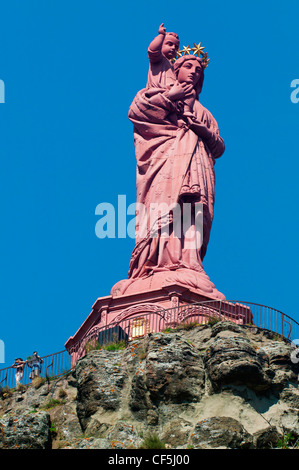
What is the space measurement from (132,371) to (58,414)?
2260mm

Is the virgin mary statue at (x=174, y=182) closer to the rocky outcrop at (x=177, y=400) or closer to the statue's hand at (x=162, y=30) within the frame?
the statue's hand at (x=162, y=30)

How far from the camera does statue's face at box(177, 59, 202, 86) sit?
45.1 meters

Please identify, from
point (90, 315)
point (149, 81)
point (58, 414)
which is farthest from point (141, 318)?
point (149, 81)

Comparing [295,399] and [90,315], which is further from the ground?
[90,315]

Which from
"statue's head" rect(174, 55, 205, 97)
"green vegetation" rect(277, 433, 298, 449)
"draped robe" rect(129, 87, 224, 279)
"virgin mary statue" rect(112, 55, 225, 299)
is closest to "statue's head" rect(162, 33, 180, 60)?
"statue's head" rect(174, 55, 205, 97)

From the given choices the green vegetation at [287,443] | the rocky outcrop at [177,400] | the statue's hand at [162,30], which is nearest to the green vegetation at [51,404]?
the rocky outcrop at [177,400]

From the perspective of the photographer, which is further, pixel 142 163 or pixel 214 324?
pixel 142 163

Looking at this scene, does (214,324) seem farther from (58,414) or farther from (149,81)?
(149,81)

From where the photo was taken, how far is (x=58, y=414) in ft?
111

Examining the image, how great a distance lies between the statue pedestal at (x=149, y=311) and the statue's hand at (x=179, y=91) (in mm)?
7044

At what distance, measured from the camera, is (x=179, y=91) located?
43.8 m

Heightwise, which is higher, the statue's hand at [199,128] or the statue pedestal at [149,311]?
the statue's hand at [199,128]

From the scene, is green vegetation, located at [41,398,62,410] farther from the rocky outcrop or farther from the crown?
the crown

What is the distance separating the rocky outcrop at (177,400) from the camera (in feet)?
103
